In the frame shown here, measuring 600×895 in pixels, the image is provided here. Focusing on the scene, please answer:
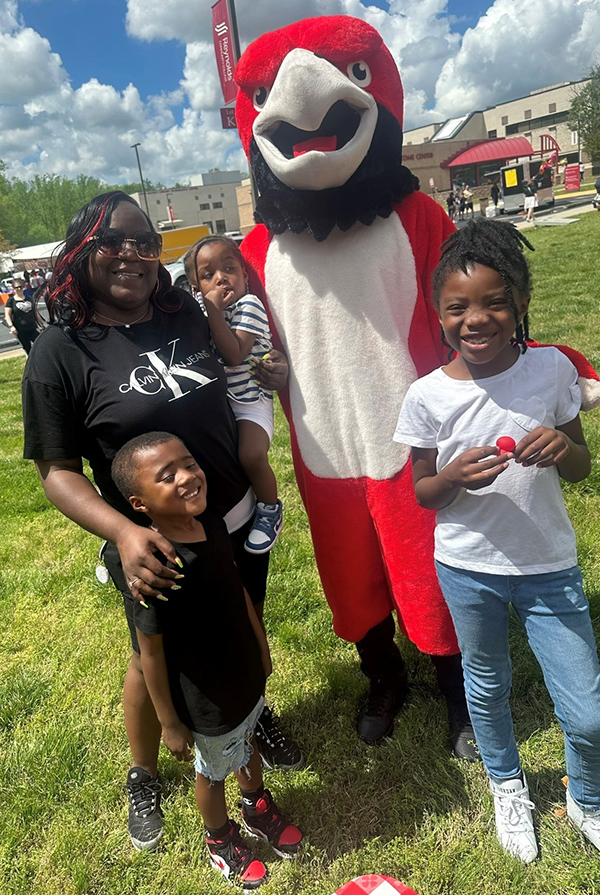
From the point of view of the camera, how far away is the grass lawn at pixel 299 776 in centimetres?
187

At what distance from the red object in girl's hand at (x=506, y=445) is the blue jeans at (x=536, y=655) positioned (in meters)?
0.37

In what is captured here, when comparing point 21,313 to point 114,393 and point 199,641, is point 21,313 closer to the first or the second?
point 114,393

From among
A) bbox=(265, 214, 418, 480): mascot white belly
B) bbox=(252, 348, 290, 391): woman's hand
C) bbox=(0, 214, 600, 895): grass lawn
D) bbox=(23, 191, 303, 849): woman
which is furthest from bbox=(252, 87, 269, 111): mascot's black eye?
bbox=(0, 214, 600, 895): grass lawn

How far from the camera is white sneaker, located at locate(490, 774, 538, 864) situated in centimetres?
179

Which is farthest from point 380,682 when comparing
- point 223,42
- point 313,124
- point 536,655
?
point 223,42

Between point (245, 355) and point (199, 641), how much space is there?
2.95 feet

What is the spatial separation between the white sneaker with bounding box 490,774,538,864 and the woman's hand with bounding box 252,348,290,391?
141cm

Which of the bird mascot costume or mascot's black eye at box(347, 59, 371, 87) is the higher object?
mascot's black eye at box(347, 59, 371, 87)

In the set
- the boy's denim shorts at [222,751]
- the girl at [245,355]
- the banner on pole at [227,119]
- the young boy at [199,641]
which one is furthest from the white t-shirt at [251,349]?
the banner on pole at [227,119]

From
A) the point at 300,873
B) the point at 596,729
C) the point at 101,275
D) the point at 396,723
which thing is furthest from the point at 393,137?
the point at 300,873

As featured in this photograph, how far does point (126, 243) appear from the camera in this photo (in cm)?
165

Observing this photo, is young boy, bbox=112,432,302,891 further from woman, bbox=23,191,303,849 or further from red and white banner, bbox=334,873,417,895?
red and white banner, bbox=334,873,417,895

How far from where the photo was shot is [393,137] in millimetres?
1941

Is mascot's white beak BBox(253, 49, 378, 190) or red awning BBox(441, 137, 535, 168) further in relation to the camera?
red awning BBox(441, 137, 535, 168)
